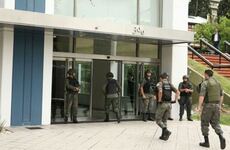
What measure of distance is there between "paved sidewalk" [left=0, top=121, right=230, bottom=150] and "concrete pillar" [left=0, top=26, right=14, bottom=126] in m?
0.67

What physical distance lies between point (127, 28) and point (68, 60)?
2.41 meters

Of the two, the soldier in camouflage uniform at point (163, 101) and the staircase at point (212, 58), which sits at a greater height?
the staircase at point (212, 58)

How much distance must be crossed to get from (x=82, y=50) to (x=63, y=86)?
1.50 metres

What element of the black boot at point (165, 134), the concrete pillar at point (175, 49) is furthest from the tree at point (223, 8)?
the black boot at point (165, 134)

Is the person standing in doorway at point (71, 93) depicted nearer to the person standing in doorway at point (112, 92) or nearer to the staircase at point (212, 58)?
the person standing in doorway at point (112, 92)

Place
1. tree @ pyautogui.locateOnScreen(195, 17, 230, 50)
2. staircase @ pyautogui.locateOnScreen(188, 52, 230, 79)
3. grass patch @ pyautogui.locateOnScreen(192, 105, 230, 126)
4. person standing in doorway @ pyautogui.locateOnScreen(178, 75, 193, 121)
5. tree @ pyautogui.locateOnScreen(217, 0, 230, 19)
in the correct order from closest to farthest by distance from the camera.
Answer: person standing in doorway @ pyautogui.locateOnScreen(178, 75, 193, 121) → grass patch @ pyautogui.locateOnScreen(192, 105, 230, 126) → staircase @ pyautogui.locateOnScreen(188, 52, 230, 79) → tree @ pyautogui.locateOnScreen(195, 17, 230, 50) → tree @ pyautogui.locateOnScreen(217, 0, 230, 19)

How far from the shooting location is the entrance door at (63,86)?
16781mm

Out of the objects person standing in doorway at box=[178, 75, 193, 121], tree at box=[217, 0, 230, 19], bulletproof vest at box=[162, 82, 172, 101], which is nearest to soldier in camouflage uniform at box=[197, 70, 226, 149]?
bulletproof vest at box=[162, 82, 172, 101]

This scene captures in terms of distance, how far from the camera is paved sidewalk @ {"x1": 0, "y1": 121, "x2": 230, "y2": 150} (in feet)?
39.9

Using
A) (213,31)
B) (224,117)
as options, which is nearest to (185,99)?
(224,117)

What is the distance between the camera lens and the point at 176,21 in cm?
1930

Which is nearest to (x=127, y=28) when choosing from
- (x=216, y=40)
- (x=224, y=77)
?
(x=224, y=77)

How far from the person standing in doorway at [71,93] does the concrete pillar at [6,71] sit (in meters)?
2.17

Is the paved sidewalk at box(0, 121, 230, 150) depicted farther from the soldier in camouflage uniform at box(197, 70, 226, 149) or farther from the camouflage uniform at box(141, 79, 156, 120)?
the camouflage uniform at box(141, 79, 156, 120)
